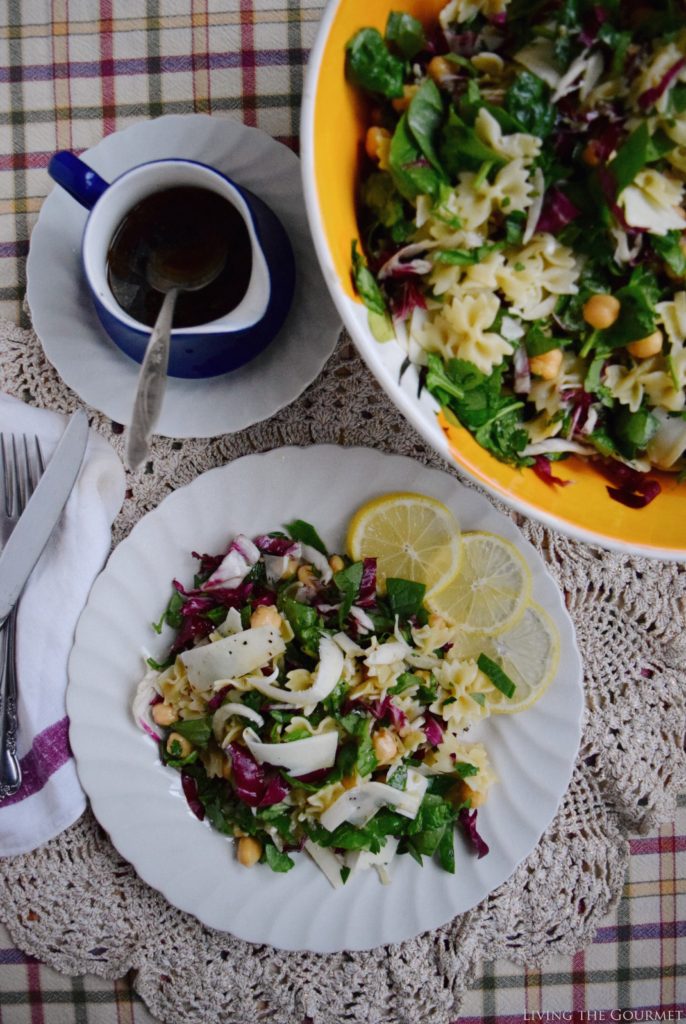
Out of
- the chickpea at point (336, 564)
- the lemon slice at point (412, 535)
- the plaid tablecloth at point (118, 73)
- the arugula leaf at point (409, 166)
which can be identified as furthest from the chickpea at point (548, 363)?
the plaid tablecloth at point (118, 73)

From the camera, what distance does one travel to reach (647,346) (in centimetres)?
93

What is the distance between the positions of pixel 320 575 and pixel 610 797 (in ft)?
1.84

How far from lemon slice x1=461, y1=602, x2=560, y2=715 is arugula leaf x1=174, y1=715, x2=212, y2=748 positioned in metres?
0.40

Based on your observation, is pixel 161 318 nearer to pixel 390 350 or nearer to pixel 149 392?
pixel 149 392

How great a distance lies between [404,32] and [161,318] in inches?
16.5

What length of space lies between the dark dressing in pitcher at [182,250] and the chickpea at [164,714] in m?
0.52

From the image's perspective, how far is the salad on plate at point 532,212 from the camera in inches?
34.2

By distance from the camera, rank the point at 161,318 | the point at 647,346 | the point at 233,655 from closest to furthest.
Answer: the point at 647,346
the point at 161,318
the point at 233,655

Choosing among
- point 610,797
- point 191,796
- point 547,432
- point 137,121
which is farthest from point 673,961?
point 137,121

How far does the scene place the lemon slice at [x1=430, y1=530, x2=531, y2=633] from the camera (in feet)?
3.96

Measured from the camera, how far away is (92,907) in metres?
1.25

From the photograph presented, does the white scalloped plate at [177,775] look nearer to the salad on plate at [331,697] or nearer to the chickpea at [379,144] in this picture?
the salad on plate at [331,697]

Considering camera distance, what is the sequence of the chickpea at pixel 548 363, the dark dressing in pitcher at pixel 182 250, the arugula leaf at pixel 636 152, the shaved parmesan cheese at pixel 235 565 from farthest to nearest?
the shaved parmesan cheese at pixel 235 565
the dark dressing in pitcher at pixel 182 250
the chickpea at pixel 548 363
the arugula leaf at pixel 636 152

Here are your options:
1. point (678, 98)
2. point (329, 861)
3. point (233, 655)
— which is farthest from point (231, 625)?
point (678, 98)
